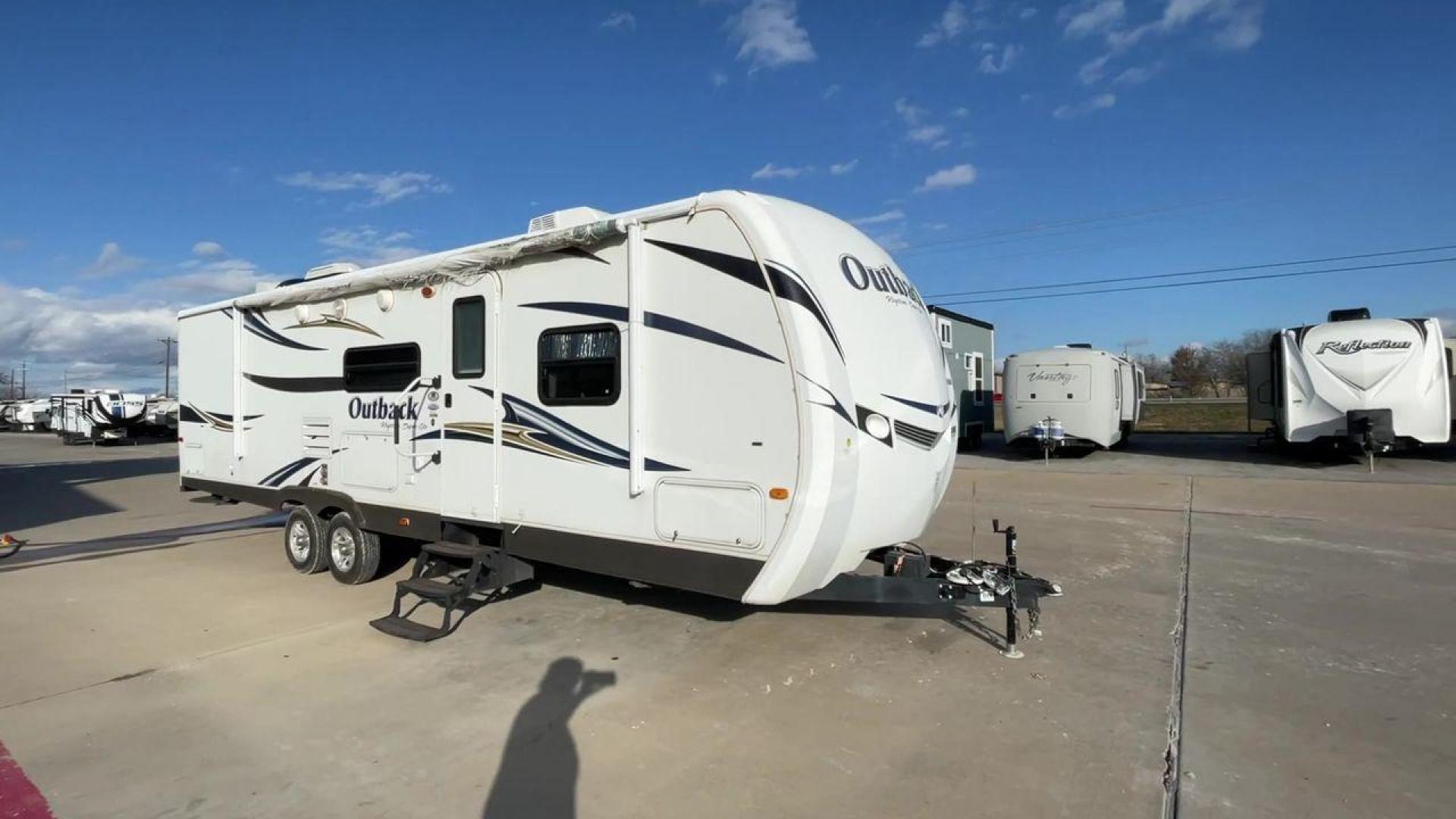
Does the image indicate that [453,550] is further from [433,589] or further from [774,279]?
[774,279]

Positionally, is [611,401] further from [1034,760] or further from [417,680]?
[1034,760]

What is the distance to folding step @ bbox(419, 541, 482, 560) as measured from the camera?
228 inches

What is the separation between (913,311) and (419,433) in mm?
4014

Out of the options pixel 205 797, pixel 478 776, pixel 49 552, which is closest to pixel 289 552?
pixel 49 552

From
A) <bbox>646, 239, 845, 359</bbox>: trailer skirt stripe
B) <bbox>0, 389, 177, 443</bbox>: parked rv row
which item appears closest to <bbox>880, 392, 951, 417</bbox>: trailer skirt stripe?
<bbox>646, 239, 845, 359</bbox>: trailer skirt stripe

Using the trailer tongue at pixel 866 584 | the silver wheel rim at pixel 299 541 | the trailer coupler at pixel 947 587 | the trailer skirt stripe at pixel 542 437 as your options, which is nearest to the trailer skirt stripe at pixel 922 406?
the trailer coupler at pixel 947 587

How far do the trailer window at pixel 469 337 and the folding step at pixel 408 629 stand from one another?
1.88 metres

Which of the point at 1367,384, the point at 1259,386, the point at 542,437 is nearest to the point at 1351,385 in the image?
the point at 1367,384

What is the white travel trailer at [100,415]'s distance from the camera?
108 feet

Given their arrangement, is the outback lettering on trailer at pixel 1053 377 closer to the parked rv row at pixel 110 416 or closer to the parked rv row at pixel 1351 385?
the parked rv row at pixel 1351 385

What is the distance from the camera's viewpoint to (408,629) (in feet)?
18.5

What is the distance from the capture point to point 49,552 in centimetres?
923

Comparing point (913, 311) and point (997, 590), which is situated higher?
point (913, 311)

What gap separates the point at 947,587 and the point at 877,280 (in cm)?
206
